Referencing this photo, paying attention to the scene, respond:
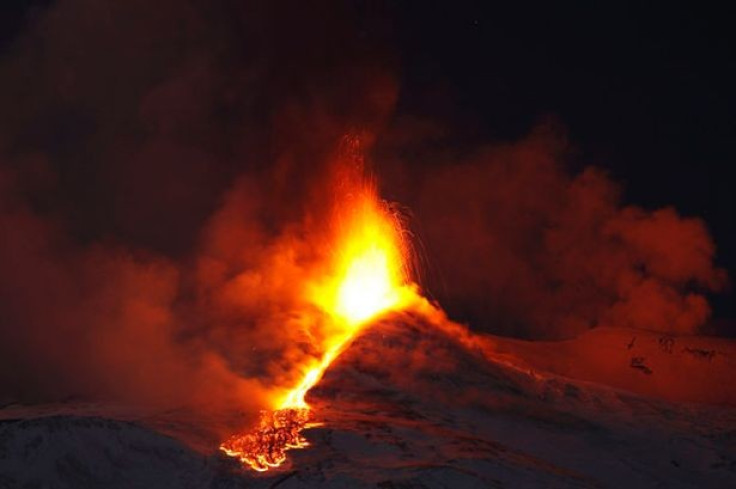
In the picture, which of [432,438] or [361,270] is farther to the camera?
[361,270]

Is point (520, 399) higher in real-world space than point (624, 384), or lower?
lower

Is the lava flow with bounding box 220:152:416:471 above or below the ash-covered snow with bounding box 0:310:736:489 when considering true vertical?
above

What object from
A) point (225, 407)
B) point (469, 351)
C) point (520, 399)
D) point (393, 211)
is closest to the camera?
point (225, 407)

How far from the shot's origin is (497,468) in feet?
136

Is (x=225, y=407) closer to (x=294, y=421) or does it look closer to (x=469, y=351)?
(x=294, y=421)

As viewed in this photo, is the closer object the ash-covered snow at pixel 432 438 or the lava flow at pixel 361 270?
the ash-covered snow at pixel 432 438

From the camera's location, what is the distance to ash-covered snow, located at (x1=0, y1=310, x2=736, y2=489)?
3966 centimetres

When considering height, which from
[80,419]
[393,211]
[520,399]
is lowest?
[80,419]

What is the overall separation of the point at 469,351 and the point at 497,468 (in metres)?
15.2

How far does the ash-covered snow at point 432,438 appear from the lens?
130ft

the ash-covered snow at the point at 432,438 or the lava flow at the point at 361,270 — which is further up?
the lava flow at the point at 361,270

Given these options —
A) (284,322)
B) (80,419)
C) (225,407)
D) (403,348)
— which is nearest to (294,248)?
(284,322)

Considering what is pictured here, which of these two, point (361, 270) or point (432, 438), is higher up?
point (361, 270)

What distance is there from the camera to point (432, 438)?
1770 inches
